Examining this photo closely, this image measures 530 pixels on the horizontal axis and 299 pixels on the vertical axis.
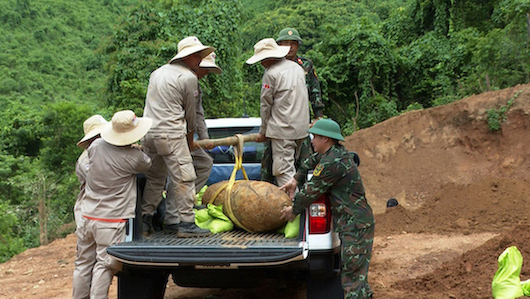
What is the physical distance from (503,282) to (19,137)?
67.8ft

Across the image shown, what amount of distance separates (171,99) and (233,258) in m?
1.48

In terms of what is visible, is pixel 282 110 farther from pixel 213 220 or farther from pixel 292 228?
pixel 292 228

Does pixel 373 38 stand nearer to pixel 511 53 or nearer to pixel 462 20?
pixel 462 20

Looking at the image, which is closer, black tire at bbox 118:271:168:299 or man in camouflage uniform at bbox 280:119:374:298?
man in camouflage uniform at bbox 280:119:374:298

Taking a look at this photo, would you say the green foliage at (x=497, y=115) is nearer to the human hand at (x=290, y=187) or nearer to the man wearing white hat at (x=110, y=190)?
the human hand at (x=290, y=187)

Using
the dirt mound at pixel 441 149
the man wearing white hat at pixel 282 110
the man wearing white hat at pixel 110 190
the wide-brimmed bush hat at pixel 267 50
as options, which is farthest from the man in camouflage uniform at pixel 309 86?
the dirt mound at pixel 441 149

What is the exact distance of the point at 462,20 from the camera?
2148 centimetres

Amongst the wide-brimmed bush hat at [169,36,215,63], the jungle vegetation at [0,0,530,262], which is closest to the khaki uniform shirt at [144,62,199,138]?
the wide-brimmed bush hat at [169,36,215,63]

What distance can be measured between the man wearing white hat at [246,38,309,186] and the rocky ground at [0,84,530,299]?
4.28 feet

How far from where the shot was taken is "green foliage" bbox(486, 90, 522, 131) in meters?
12.9

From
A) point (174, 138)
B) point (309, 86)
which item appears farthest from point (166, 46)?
point (174, 138)

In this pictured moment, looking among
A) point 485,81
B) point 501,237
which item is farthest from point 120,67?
point 501,237

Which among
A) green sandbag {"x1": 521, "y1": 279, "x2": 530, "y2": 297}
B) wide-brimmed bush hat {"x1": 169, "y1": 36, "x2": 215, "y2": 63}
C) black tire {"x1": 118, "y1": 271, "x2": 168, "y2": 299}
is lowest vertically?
black tire {"x1": 118, "y1": 271, "x2": 168, "y2": 299}

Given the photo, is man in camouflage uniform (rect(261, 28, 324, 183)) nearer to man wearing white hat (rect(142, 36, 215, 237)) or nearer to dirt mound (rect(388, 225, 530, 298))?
man wearing white hat (rect(142, 36, 215, 237))
